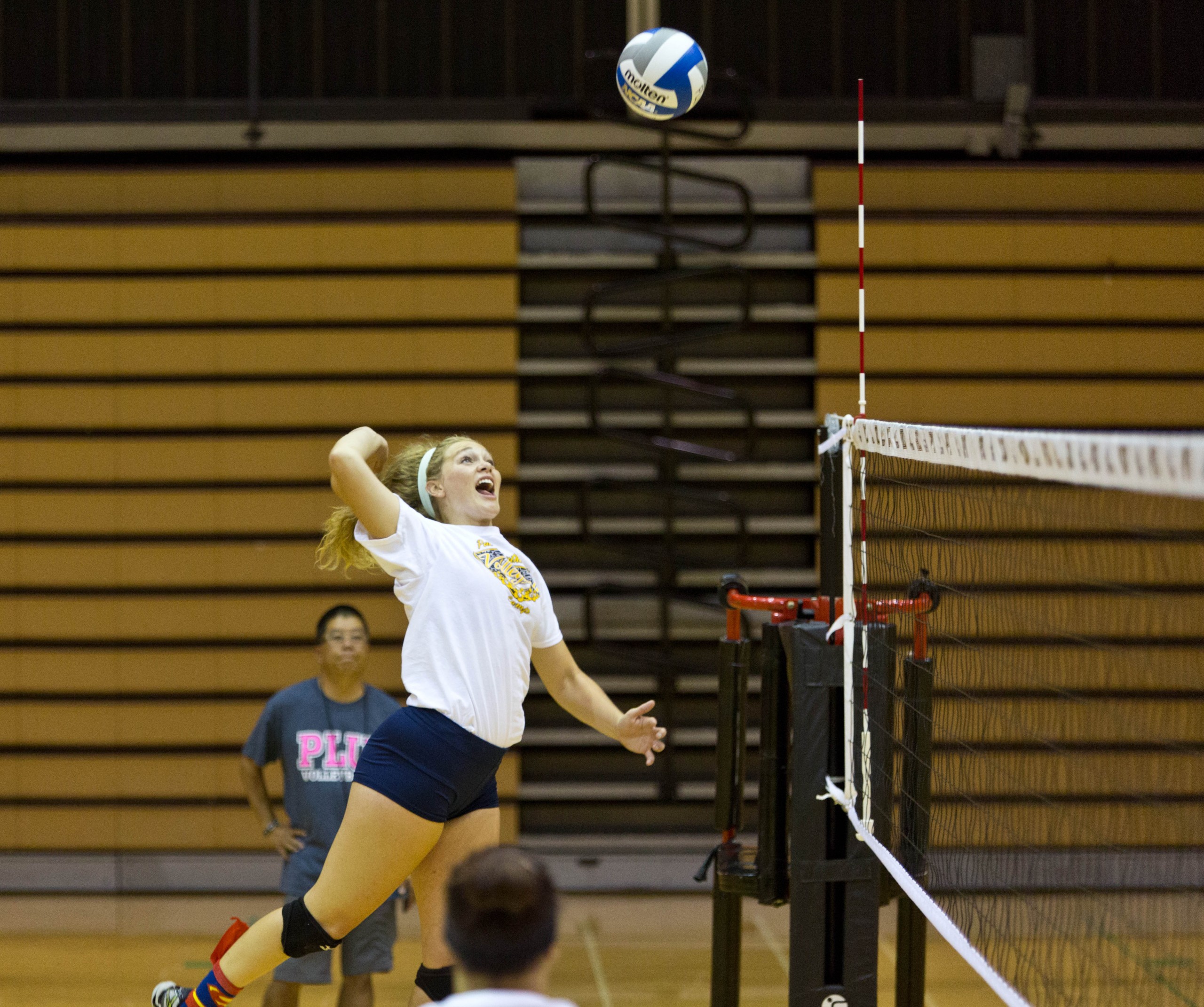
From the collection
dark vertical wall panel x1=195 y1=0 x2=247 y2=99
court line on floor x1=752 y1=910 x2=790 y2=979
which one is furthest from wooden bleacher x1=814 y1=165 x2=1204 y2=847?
dark vertical wall panel x1=195 y1=0 x2=247 y2=99

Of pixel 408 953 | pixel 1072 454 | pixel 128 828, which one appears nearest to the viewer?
pixel 1072 454

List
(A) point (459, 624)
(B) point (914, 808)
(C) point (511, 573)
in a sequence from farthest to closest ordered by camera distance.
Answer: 1. (B) point (914, 808)
2. (C) point (511, 573)
3. (A) point (459, 624)

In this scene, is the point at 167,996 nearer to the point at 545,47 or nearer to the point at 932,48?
the point at 545,47

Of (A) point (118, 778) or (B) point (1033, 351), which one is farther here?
(B) point (1033, 351)

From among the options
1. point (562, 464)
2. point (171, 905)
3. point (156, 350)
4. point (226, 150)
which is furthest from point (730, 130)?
point (171, 905)

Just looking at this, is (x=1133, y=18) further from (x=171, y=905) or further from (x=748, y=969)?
(x=171, y=905)

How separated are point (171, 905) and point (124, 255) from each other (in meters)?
3.34

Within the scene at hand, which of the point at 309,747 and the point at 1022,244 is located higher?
the point at 1022,244

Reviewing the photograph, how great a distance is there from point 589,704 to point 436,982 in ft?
2.49

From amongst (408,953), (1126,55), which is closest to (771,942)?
(408,953)

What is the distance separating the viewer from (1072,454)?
7.32 ft

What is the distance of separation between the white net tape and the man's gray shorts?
2428 millimetres

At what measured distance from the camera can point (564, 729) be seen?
6820mm

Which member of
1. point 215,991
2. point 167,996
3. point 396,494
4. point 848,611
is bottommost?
point 167,996
